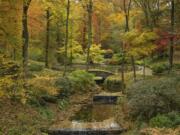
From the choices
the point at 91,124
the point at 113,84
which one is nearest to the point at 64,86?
the point at 91,124

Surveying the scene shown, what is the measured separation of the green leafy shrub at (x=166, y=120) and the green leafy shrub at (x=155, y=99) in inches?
25.2

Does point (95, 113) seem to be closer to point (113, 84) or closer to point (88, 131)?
point (88, 131)

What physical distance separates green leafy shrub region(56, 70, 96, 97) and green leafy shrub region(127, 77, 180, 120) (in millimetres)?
7667

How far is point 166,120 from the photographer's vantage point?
15.7 metres

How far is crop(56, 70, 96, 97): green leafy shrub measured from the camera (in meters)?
24.9

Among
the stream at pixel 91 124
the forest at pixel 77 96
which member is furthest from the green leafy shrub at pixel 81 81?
the stream at pixel 91 124

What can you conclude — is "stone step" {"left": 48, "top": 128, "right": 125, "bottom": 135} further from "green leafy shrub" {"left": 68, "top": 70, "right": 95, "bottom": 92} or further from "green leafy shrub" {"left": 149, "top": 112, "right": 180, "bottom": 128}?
"green leafy shrub" {"left": 68, "top": 70, "right": 95, "bottom": 92}

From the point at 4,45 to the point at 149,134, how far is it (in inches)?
347

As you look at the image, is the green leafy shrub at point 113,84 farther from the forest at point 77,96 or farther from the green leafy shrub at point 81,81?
the green leafy shrub at point 81,81

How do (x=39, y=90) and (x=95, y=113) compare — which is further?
(x=95, y=113)

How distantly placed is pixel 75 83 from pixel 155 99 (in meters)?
11.5

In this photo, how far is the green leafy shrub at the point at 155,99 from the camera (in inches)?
661

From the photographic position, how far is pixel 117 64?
49.3m

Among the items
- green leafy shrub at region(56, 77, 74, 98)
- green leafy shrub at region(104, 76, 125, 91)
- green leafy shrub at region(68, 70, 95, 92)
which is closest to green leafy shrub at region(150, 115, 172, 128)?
green leafy shrub at region(56, 77, 74, 98)
